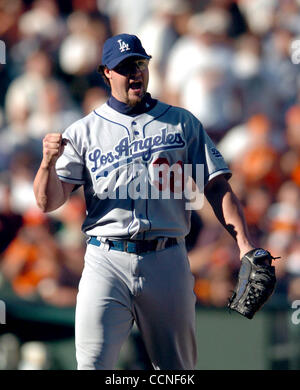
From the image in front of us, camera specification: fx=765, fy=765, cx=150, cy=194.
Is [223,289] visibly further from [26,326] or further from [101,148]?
[101,148]

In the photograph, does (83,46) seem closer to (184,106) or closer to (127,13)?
(127,13)

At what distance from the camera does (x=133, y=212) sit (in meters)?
3.27

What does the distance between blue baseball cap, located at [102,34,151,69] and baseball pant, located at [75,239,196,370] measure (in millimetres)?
795

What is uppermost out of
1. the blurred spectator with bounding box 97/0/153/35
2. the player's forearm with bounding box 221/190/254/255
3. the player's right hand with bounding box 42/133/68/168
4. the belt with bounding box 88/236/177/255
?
the blurred spectator with bounding box 97/0/153/35

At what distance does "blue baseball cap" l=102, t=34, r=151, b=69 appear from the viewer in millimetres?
3262

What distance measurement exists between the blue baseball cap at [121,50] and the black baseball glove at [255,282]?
3.18 ft

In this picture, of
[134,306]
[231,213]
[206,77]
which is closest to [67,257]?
[206,77]

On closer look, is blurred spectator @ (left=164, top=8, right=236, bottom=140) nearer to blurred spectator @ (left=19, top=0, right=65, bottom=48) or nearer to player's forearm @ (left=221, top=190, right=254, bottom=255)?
blurred spectator @ (left=19, top=0, right=65, bottom=48)

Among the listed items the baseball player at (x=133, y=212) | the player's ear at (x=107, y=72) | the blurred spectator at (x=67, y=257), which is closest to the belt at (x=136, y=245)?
the baseball player at (x=133, y=212)

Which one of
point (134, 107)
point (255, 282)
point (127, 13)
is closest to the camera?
point (255, 282)

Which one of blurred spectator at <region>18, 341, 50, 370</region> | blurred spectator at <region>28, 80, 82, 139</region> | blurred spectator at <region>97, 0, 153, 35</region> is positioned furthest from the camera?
blurred spectator at <region>97, 0, 153, 35</region>

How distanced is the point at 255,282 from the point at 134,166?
711 millimetres

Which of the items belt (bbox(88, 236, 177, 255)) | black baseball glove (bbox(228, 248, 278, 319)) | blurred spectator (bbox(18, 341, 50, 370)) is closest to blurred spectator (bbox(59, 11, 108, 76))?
blurred spectator (bbox(18, 341, 50, 370))
